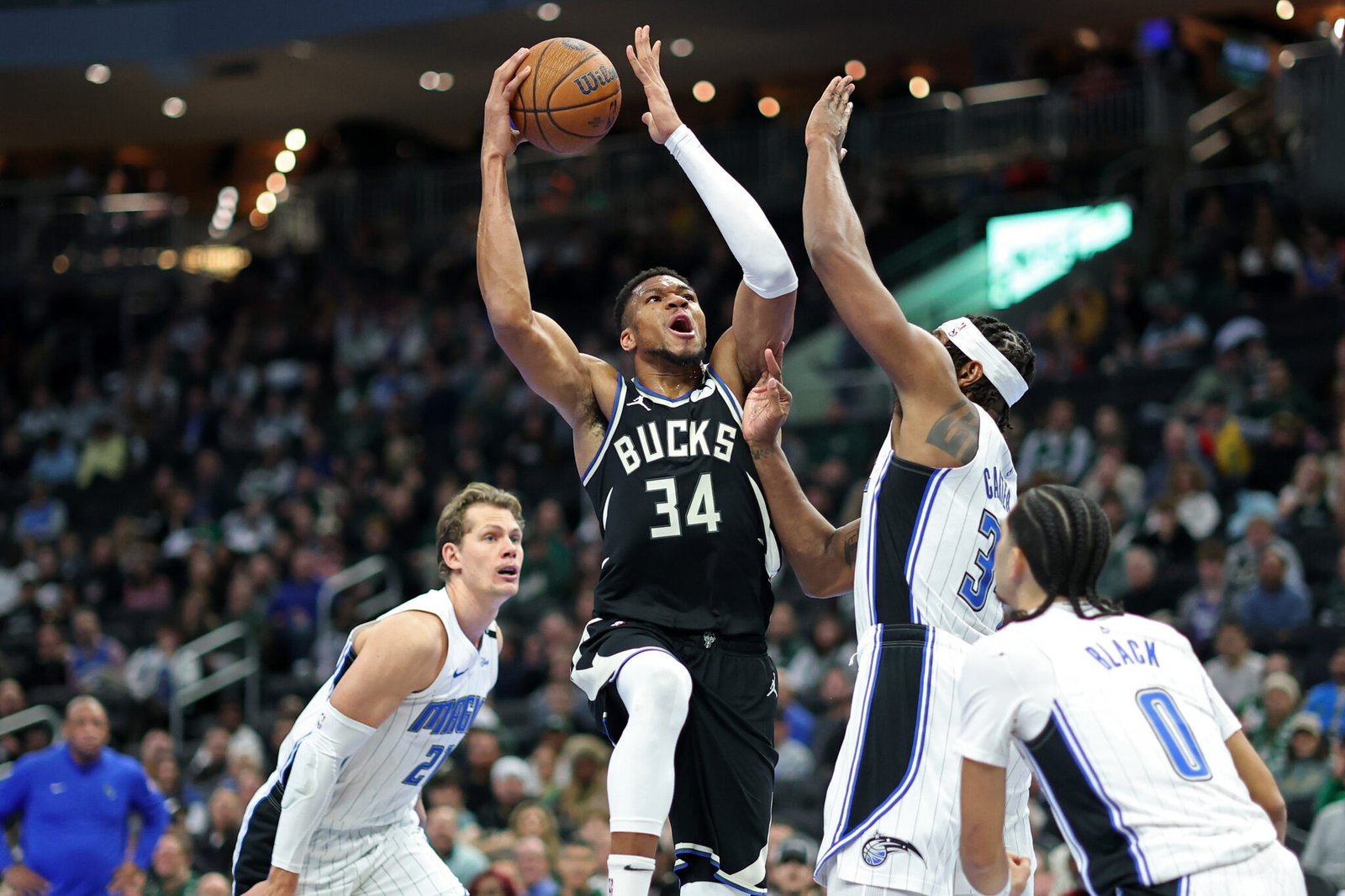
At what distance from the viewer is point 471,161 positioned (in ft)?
81.8

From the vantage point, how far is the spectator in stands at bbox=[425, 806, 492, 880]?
10.7m

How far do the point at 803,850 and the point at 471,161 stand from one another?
54.9 feet

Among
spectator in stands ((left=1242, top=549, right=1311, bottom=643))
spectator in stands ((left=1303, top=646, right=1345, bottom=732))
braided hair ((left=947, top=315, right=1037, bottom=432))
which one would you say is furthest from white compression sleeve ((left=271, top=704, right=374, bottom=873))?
spectator in stands ((left=1242, top=549, right=1311, bottom=643))

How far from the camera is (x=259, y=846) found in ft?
22.1

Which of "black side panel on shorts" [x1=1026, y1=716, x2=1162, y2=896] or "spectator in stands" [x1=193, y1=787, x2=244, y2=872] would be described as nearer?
"black side panel on shorts" [x1=1026, y1=716, x2=1162, y2=896]

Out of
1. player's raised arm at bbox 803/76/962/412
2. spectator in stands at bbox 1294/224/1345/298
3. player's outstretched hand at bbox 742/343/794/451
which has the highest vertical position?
spectator in stands at bbox 1294/224/1345/298

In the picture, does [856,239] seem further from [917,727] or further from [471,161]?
[471,161]

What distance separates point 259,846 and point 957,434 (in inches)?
132

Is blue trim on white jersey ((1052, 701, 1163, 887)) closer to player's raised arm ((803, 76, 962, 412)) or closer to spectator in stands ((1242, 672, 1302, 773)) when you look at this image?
player's raised arm ((803, 76, 962, 412))

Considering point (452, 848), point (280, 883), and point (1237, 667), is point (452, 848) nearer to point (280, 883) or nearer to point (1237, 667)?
point (280, 883)

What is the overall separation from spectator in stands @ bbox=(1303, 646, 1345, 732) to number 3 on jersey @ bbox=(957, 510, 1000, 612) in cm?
642

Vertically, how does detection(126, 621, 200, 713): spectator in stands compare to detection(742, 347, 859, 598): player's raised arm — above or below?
below

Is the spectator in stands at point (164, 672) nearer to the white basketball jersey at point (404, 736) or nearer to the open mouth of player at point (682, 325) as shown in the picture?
the white basketball jersey at point (404, 736)

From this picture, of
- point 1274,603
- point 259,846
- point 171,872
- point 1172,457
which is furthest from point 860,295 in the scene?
point 1172,457
